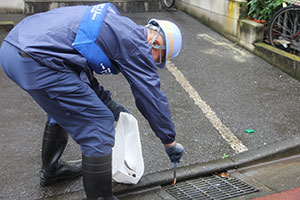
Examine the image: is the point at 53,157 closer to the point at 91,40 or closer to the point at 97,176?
the point at 97,176

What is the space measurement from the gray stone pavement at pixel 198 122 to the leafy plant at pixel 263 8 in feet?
2.47

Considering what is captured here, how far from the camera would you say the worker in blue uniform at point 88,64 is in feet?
8.93

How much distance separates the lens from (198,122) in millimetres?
4930

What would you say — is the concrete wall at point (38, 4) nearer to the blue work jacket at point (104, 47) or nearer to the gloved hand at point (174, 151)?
the blue work jacket at point (104, 47)

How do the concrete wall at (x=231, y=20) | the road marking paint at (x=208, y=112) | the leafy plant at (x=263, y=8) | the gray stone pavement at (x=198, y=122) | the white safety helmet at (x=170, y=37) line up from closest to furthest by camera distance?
1. the white safety helmet at (x=170, y=37)
2. the gray stone pavement at (x=198, y=122)
3. the road marking paint at (x=208, y=112)
4. the leafy plant at (x=263, y=8)
5. the concrete wall at (x=231, y=20)

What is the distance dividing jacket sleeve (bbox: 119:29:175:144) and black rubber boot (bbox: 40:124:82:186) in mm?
1001

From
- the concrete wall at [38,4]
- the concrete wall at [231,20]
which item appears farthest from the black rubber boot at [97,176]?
the concrete wall at [38,4]

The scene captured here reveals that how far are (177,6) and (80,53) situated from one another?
312 inches

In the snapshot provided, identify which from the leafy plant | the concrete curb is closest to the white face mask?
the concrete curb

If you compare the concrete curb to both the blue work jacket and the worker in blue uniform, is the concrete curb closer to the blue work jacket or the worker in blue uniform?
the worker in blue uniform

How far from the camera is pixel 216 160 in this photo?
416cm

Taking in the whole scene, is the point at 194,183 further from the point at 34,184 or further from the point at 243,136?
the point at 34,184

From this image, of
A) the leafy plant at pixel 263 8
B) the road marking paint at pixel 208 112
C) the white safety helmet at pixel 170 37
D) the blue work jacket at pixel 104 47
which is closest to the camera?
the blue work jacket at pixel 104 47

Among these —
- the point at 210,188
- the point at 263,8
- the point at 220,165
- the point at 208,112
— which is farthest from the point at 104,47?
the point at 263,8
